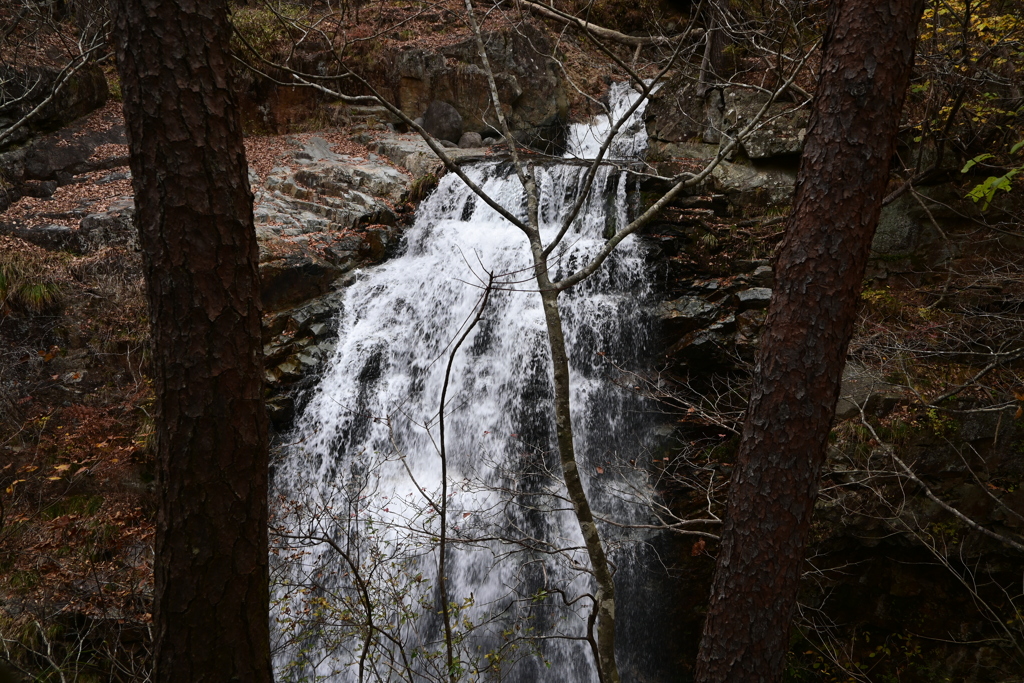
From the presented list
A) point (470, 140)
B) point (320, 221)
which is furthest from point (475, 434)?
point (470, 140)

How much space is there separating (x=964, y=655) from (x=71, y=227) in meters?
12.2

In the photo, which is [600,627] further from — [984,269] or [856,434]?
[984,269]

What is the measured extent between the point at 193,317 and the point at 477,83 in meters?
12.2

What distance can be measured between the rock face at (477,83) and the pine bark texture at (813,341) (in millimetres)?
10535

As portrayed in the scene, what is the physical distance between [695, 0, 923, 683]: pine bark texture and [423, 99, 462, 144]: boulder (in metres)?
10.7

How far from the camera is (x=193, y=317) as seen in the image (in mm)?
1902

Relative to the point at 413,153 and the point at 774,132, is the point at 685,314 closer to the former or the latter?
the point at 774,132

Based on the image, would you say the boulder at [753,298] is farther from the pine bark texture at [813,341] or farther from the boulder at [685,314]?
the pine bark texture at [813,341]

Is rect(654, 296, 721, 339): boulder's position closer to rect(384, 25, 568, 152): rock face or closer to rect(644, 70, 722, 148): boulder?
rect(644, 70, 722, 148): boulder

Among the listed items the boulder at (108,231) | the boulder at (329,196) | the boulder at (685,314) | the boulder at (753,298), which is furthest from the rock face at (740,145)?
the boulder at (108,231)

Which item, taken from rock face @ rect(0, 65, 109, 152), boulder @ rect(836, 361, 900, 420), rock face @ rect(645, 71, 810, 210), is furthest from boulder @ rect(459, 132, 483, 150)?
boulder @ rect(836, 361, 900, 420)

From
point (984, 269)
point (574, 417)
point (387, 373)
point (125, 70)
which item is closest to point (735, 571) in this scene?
point (125, 70)

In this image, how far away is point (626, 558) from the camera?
21.8 feet

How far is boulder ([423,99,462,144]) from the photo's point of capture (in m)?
12.5
